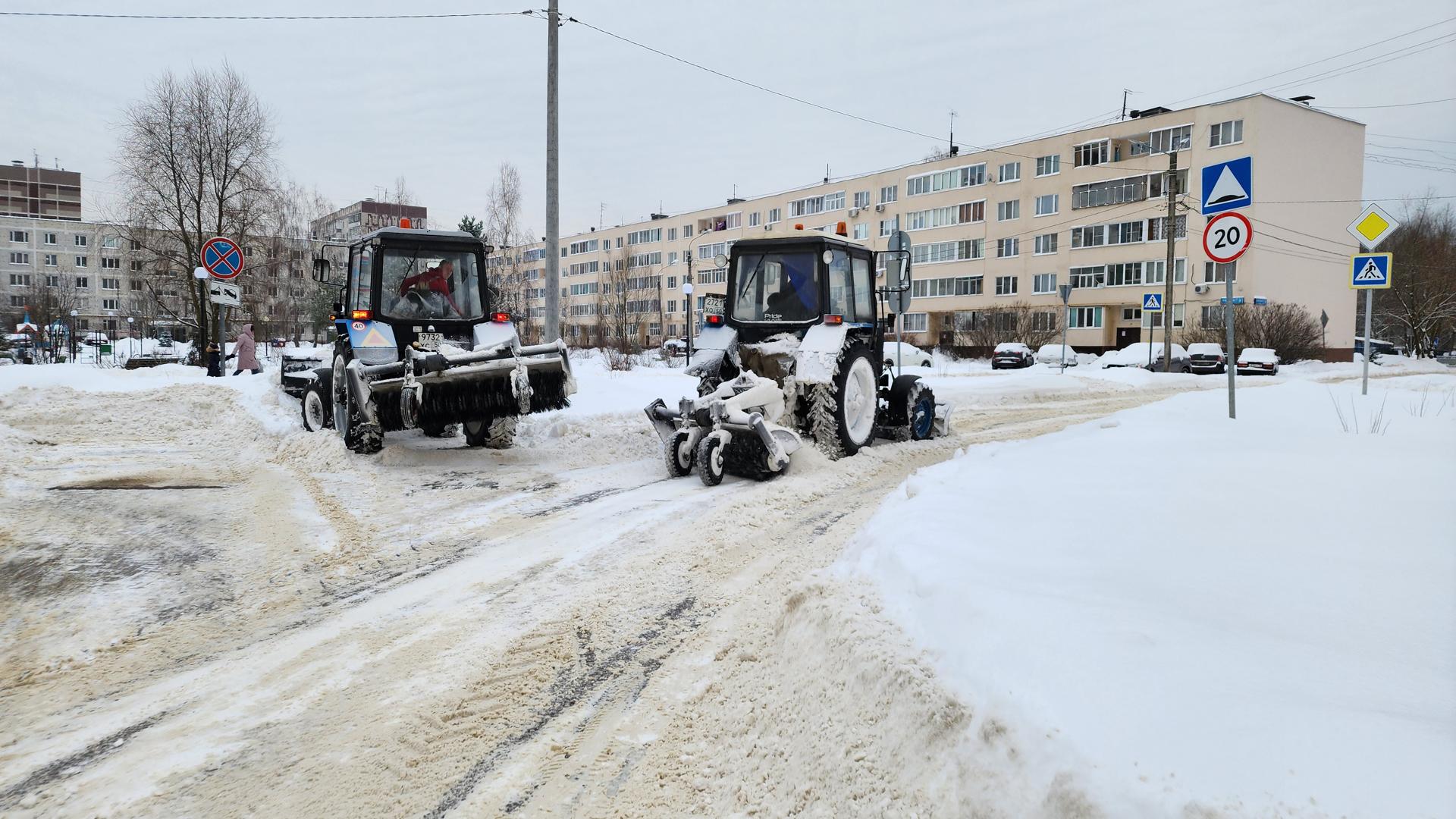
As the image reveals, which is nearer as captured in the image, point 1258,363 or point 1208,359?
point 1258,363

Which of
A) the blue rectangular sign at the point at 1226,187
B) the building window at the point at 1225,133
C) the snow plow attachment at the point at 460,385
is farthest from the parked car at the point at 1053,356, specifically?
the snow plow attachment at the point at 460,385

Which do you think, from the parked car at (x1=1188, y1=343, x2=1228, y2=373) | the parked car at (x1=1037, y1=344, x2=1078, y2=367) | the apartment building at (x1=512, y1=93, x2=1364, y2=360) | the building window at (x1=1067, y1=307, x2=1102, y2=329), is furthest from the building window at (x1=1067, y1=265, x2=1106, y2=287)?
the parked car at (x1=1188, y1=343, x2=1228, y2=373)

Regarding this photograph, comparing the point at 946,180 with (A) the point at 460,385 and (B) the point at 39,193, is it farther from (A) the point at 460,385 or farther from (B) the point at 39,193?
(B) the point at 39,193

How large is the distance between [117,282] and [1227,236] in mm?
106552

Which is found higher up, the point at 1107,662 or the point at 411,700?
the point at 1107,662

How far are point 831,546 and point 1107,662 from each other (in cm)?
294

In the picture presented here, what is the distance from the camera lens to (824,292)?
8.98 meters

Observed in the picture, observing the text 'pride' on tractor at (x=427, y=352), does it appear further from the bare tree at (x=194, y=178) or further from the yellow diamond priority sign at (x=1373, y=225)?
the bare tree at (x=194, y=178)

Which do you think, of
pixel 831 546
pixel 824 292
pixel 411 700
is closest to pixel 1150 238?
pixel 824 292

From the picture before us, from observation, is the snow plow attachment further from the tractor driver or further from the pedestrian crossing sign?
the pedestrian crossing sign

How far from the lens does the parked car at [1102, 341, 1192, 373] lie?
96.0 feet

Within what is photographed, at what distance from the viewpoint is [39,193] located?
111 m

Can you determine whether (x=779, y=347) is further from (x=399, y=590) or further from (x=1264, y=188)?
(x=1264, y=188)

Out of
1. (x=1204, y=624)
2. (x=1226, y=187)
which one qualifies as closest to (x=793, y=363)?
(x=1226, y=187)
